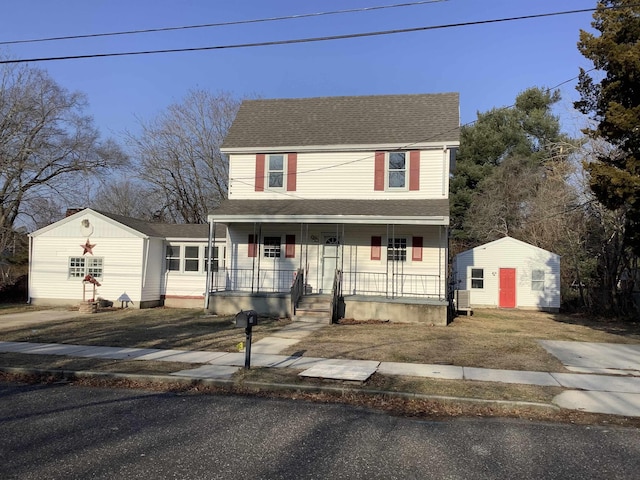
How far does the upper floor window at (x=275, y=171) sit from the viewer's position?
19125 millimetres

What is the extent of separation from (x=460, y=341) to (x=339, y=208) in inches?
272

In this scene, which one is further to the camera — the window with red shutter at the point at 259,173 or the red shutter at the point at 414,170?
the window with red shutter at the point at 259,173

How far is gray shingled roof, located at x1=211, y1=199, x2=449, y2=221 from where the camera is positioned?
53.7ft

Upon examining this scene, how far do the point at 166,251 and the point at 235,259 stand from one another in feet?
14.7

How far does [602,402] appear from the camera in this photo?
6789mm

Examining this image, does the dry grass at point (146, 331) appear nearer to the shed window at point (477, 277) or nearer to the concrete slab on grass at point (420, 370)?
the concrete slab on grass at point (420, 370)

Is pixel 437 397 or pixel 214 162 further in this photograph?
pixel 214 162

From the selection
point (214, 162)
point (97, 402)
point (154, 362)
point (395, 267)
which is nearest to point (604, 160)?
point (395, 267)

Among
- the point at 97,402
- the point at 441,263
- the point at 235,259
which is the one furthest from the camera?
the point at 235,259

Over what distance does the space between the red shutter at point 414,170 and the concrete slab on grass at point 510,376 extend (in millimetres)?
9970

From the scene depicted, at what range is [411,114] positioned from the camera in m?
19.4

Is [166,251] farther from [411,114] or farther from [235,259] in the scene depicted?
[411,114]

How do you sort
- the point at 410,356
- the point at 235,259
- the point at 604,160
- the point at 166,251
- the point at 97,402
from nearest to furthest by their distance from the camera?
the point at 97,402
the point at 410,356
the point at 604,160
the point at 235,259
the point at 166,251

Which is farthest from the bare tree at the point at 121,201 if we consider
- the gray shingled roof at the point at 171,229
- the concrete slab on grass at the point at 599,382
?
the concrete slab on grass at the point at 599,382
